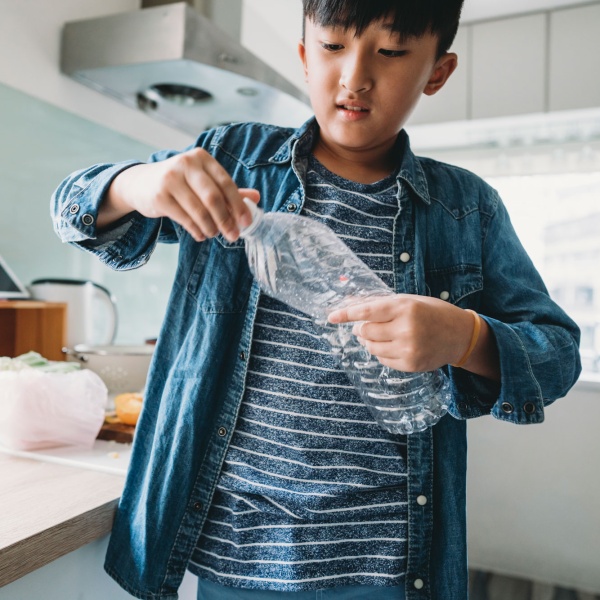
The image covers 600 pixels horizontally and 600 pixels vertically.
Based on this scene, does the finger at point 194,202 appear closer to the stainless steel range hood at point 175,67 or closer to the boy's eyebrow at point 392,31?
the boy's eyebrow at point 392,31

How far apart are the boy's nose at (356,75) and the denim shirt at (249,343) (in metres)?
0.12

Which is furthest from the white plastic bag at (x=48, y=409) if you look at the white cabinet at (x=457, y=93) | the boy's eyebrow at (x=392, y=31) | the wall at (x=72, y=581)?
the white cabinet at (x=457, y=93)

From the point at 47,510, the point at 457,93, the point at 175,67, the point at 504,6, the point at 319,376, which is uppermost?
the point at 504,6

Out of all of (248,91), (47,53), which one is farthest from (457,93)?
(47,53)

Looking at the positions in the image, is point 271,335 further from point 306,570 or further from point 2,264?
point 2,264

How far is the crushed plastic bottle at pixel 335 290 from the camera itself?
2.10ft

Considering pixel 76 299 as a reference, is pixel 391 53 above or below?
above

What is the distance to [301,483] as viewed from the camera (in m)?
0.62

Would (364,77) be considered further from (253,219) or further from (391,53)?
(253,219)

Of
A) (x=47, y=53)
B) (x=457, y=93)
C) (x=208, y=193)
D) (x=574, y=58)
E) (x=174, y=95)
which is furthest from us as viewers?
(x=457, y=93)

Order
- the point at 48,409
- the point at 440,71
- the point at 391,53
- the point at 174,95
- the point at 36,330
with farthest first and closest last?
the point at 174,95
the point at 36,330
the point at 48,409
the point at 440,71
the point at 391,53

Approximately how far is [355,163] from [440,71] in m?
0.15

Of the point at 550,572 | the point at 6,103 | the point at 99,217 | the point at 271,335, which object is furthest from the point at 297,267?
the point at 550,572

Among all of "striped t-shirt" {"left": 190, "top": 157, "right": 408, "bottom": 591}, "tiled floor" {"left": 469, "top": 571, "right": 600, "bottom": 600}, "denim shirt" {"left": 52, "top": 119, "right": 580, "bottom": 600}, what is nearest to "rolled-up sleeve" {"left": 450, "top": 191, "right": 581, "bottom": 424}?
"denim shirt" {"left": 52, "top": 119, "right": 580, "bottom": 600}
